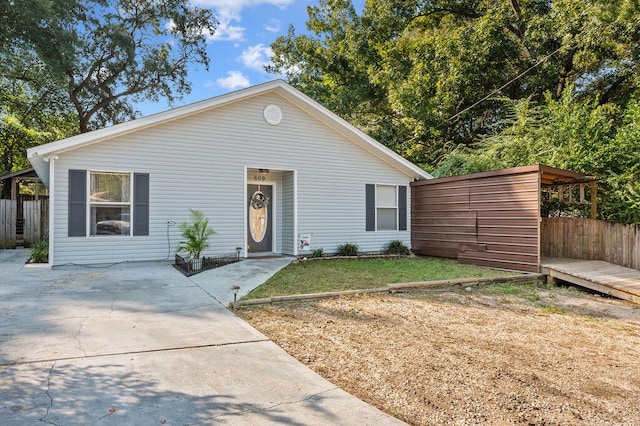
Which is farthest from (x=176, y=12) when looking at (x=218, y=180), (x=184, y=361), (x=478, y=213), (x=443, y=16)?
(x=184, y=361)

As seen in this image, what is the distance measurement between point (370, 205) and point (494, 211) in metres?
3.66

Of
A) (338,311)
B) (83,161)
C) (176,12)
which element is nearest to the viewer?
(338,311)

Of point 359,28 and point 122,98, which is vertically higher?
point 359,28

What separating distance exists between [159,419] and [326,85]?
817 inches

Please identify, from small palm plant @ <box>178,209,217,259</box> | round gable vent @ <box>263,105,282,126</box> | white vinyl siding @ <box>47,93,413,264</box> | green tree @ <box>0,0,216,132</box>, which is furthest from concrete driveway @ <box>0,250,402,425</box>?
green tree @ <box>0,0,216,132</box>

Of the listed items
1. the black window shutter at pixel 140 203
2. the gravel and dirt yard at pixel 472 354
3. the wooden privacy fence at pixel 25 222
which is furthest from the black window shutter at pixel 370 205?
the wooden privacy fence at pixel 25 222

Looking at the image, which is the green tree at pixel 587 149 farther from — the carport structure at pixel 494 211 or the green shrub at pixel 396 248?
the green shrub at pixel 396 248

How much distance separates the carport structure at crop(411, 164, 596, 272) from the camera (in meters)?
8.71

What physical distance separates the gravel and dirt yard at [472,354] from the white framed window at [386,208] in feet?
19.1

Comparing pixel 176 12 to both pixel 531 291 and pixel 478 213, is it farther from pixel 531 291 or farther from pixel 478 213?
pixel 531 291

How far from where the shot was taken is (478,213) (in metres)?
9.99

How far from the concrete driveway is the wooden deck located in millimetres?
6394

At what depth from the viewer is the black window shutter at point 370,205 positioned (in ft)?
39.2

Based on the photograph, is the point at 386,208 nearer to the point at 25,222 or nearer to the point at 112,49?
the point at 25,222
